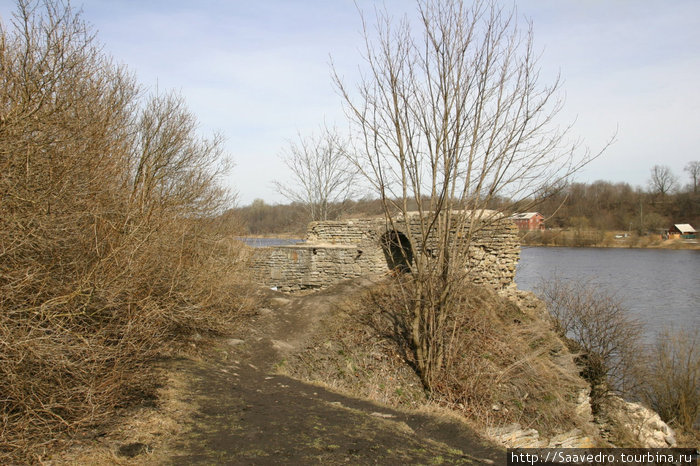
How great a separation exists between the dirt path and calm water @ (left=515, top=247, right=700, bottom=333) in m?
7.38

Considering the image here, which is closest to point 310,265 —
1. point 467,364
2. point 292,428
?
point 467,364

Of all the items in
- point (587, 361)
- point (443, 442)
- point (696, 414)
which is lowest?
point (696, 414)

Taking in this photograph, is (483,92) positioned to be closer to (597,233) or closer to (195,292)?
(195,292)

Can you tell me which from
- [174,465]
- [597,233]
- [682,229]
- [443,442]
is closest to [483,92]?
[443,442]

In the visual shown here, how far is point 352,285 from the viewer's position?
1202 centimetres

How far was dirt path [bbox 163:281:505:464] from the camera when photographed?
401cm

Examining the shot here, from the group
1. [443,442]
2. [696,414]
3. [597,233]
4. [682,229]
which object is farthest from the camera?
[682,229]

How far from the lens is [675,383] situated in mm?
13258

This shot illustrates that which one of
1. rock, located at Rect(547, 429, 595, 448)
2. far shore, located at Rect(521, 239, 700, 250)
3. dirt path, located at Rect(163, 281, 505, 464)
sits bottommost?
rock, located at Rect(547, 429, 595, 448)

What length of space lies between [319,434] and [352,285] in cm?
749

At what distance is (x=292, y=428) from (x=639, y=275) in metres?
28.2

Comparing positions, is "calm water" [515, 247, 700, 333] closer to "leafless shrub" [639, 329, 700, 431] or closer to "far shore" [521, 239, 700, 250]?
"far shore" [521, 239, 700, 250]

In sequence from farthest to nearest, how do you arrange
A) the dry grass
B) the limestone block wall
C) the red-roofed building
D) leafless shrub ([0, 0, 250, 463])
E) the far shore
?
1. the far shore
2. the limestone block wall
3. the red-roofed building
4. the dry grass
5. leafless shrub ([0, 0, 250, 463])

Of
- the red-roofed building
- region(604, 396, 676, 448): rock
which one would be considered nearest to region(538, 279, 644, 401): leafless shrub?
region(604, 396, 676, 448): rock
